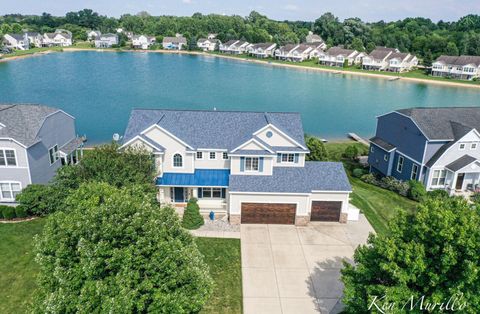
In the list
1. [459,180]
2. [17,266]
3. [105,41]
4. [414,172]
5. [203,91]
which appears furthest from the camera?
[105,41]

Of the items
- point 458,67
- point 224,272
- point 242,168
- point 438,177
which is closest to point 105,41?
point 458,67

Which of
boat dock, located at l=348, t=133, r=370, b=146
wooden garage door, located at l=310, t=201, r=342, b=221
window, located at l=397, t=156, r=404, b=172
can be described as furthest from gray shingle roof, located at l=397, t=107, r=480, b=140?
boat dock, located at l=348, t=133, r=370, b=146

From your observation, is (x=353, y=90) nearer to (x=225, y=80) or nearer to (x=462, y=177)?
(x=225, y=80)

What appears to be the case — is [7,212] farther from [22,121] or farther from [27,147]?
[22,121]

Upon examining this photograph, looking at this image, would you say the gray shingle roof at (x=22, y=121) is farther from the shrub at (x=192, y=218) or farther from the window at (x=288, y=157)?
the window at (x=288, y=157)

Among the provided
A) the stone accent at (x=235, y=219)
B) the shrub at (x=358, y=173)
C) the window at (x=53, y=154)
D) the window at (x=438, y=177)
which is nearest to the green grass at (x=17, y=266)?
the window at (x=53, y=154)

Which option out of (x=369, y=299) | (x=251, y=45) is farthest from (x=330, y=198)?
(x=251, y=45)

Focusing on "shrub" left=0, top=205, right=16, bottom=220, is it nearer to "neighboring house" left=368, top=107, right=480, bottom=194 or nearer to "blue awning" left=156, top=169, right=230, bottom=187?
"blue awning" left=156, top=169, right=230, bottom=187
